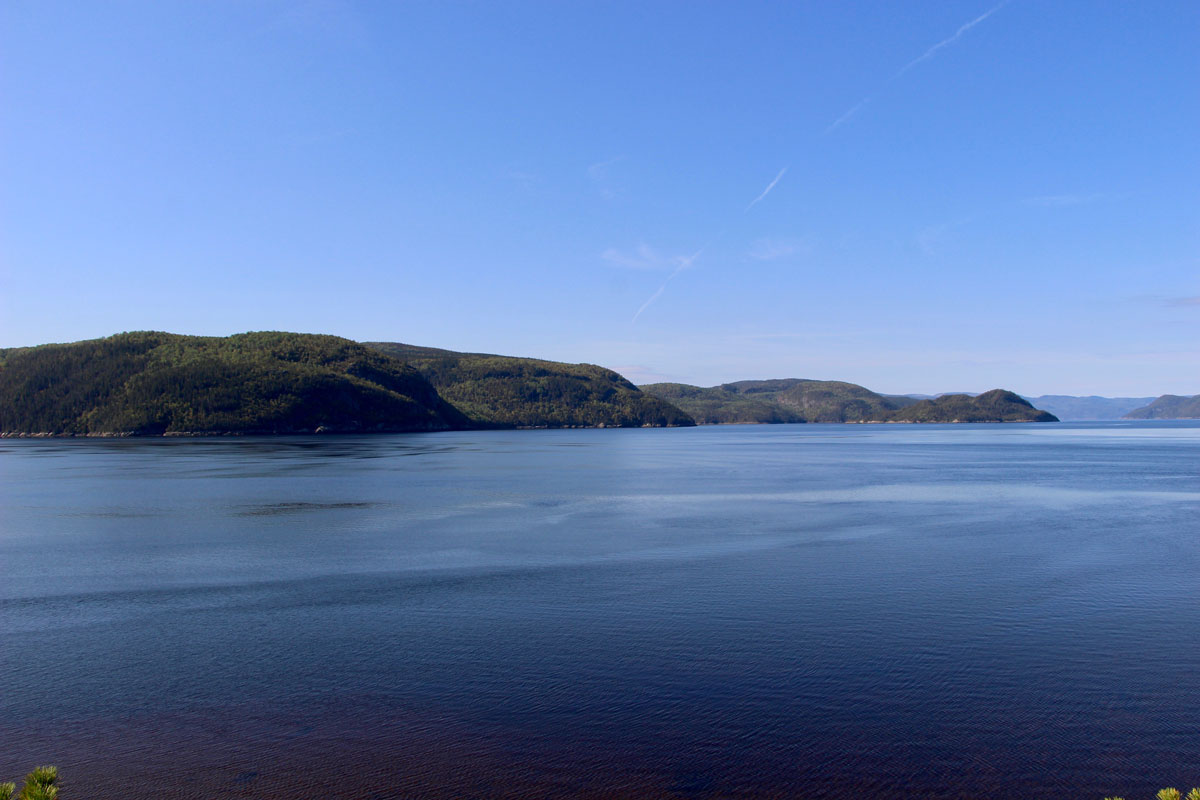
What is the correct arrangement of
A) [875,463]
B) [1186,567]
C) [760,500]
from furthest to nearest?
[875,463]
[760,500]
[1186,567]

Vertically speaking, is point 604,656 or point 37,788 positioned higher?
point 37,788

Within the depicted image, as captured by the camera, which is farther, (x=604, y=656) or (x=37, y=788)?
(x=604, y=656)

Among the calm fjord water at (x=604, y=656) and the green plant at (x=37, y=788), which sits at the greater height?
the green plant at (x=37, y=788)

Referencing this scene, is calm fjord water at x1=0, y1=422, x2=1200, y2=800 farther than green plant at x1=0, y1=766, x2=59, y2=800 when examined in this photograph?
Yes

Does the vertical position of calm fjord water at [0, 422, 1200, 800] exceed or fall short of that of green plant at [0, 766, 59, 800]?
it falls short

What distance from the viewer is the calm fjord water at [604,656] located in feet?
39.0

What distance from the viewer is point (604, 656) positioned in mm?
17281

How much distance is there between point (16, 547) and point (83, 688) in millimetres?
22809

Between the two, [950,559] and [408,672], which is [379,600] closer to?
[408,672]

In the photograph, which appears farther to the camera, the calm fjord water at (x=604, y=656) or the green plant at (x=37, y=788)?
the calm fjord water at (x=604, y=656)

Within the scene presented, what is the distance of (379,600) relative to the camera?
22.8 meters

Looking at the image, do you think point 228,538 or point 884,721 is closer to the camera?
point 884,721

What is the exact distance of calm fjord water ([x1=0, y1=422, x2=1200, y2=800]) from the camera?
39.0ft

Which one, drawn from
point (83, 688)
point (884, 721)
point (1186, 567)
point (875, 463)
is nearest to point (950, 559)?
point (1186, 567)
